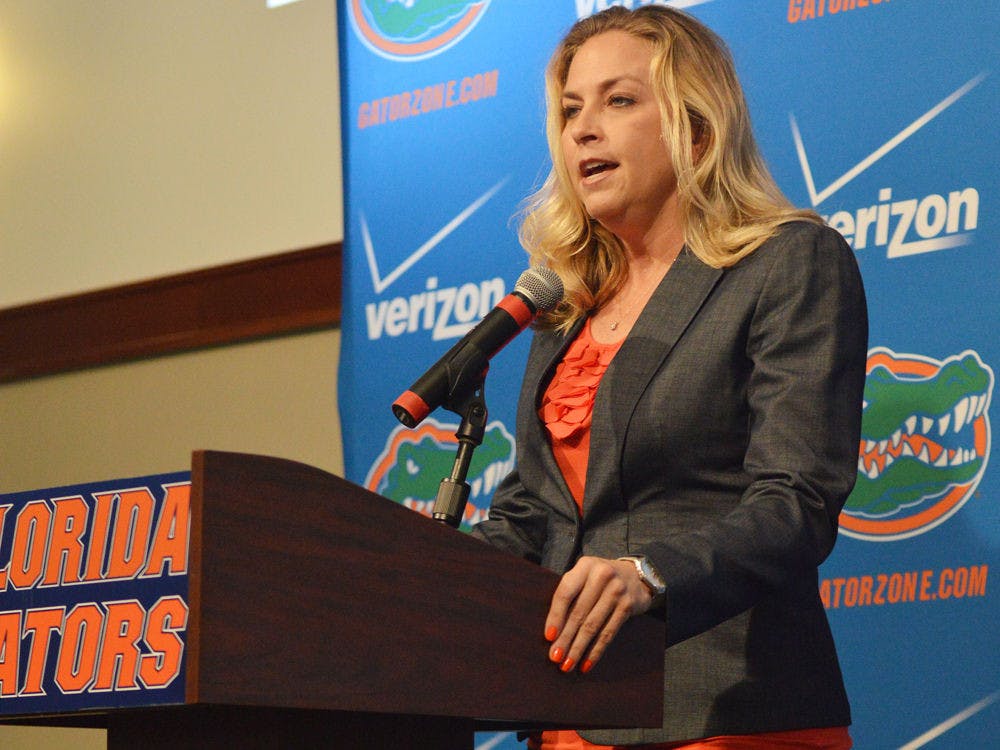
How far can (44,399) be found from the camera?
4195 mm

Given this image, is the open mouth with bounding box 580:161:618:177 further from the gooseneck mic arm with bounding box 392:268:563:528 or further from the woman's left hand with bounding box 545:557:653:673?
the woman's left hand with bounding box 545:557:653:673

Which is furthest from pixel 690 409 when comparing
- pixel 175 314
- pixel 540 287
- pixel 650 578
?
pixel 175 314

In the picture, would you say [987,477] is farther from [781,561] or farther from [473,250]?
[473,250]

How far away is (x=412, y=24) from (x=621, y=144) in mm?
1650

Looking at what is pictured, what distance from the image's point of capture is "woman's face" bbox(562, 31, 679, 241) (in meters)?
1.88

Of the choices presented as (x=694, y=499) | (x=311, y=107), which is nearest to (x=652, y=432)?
(x=694, y=499)

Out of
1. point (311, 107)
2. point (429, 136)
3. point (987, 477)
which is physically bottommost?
point (987, 477)

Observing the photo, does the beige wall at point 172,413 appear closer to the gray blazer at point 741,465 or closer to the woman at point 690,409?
the woman at point 690,409

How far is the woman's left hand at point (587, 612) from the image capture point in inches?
49.3

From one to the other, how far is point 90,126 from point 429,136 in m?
1.22

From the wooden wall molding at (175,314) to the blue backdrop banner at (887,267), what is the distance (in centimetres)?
49

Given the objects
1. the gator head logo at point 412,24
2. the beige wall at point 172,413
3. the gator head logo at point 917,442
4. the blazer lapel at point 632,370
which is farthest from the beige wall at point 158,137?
the blazer lapel at point 632,370

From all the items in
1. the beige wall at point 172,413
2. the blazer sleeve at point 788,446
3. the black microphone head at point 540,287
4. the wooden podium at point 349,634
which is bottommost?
the wooden podium at point 349,634

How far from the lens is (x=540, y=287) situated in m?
1.71
